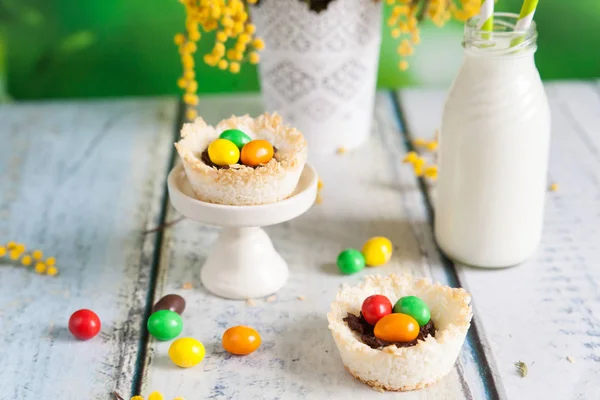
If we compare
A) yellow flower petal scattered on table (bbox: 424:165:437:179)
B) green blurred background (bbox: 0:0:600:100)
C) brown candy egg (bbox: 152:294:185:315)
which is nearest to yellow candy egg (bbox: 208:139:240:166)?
brown candy egg (bbox: 152:294:185:315)

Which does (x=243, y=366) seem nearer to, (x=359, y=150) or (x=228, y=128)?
(x=228, y=128)

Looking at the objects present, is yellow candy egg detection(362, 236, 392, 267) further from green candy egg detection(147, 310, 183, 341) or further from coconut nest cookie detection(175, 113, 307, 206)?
green candy egg detection(147, 310, 183, 341)

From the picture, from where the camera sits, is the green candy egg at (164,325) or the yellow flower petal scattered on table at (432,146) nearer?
the green candy egg at (164,325)

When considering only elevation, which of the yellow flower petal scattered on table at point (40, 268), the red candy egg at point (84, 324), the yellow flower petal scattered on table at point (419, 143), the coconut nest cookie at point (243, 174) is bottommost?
the yellow flower petal scattered on table at point (419, 143)

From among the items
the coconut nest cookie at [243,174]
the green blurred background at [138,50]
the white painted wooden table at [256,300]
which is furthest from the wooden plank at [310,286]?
the green blurred background at [138,50]

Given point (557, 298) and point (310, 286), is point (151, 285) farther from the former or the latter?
point (557, 298)

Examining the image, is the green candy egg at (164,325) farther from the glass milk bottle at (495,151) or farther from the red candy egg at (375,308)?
the glass milk bottle at (495,151)

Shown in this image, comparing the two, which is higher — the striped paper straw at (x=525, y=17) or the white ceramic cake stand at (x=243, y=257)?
the striped paper straw at (x=525, y=17)
